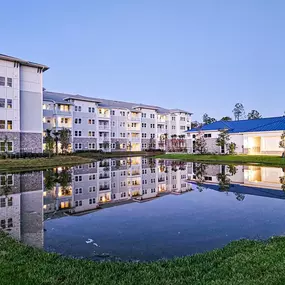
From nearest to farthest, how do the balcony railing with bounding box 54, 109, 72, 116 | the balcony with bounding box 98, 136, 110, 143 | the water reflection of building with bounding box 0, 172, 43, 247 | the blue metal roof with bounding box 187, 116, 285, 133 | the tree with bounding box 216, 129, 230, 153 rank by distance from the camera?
the water reflection of building with bounding box 0, 172, 43, 247, the blue metal roof with bounding box 187, 116, 285, 133, the tree with bounding box 216, 129, 230, 153, the balcony railing with bounding box 54, 109, 72, 116, the balcony with bounding box 98, 136, 110, 143

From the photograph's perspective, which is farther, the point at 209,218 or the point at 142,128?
the point at 142,128

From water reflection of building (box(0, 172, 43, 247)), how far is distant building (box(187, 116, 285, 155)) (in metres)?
32.6

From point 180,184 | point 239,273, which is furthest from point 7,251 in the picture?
point 180,184

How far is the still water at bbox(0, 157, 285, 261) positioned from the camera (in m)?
6.59

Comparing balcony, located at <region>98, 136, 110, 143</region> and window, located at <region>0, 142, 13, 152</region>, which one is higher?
balcony, located at <region>98, 136, 110, 143</region>

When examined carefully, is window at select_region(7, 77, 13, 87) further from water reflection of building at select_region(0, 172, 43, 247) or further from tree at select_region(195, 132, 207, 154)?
tree at select_region(195, 132, 207, 154)

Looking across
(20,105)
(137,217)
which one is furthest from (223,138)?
(137,217)

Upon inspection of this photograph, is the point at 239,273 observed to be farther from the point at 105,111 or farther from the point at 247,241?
the point at 105,111

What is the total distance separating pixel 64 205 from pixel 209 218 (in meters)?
5.62

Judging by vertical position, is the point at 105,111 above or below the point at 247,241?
above

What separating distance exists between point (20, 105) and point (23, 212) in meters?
29.0

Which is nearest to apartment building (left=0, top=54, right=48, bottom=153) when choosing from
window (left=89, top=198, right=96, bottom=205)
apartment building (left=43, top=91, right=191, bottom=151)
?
apartment building (left=43, top=91, right=191, bottom=151)

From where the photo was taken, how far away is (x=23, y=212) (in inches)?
378

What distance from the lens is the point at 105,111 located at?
192 ft
